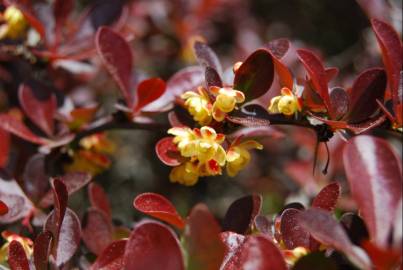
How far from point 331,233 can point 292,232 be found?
0.51 ft

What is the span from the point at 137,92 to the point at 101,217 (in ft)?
0.79

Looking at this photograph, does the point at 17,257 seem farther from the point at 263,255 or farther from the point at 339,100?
the point at 339,100

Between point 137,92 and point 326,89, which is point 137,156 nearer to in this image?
point 137,92

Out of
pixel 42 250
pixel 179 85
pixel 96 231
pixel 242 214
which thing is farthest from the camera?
pixel 179 85

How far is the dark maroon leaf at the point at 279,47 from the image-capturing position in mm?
1013

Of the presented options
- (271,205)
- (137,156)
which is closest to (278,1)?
(137,156)

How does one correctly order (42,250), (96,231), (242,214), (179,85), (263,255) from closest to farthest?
(263,255)
(42,250)
(242,214)
(96,231)
(179,85)

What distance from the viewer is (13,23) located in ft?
4.18

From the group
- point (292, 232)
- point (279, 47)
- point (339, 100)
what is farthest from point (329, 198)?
point (279, 47)

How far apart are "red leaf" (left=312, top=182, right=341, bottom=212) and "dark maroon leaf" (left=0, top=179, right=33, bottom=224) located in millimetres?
520

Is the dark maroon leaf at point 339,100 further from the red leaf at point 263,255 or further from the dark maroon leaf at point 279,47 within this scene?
the red leaf at point 263,255

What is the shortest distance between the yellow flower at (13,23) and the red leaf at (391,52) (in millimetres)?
738

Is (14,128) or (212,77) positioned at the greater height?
(212,77)

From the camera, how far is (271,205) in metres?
2.13
